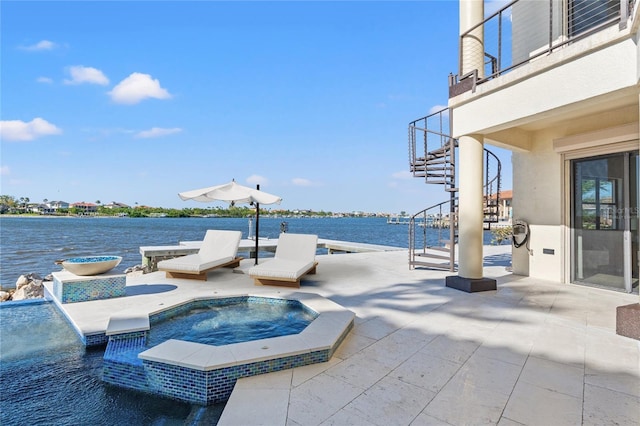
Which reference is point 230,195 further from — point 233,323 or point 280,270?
point 233,323

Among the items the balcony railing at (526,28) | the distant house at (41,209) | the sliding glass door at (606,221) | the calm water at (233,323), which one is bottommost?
the calm water at (233,323)

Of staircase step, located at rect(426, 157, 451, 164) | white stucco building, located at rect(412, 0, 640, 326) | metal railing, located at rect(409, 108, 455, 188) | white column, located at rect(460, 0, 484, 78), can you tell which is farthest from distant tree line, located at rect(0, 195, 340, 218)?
white column, located at rect(460, 0, 484, 78)

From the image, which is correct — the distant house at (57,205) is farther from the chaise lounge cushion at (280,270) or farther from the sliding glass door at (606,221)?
the sliding glass door at (606,221)

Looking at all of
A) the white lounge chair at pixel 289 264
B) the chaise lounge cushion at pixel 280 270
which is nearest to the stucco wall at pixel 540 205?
the white lounge chair at pixel 289 264

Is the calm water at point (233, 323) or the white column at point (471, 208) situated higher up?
the white column at point (471, 208)

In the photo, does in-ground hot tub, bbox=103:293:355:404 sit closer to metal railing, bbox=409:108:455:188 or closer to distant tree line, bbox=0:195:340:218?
metal railing, bbox=409:108:455:188

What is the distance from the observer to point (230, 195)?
732cm

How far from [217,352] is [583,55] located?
519 centimetres

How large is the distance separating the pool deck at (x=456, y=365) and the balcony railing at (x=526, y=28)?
11.7 ft

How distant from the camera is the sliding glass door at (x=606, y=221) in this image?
519 cm

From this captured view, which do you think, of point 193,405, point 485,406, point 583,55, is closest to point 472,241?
point 583,55

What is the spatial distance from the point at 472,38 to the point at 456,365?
5451 mm

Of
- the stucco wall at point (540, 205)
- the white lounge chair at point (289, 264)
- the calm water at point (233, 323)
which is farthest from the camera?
the stucco wall at point (540, 205)

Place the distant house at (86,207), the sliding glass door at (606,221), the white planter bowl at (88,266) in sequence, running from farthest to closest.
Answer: the distant house at (86,207)
the sliding glass door at (606,221)
the white planter bowl at (88,266)
